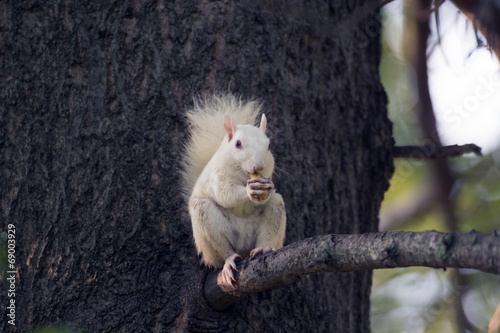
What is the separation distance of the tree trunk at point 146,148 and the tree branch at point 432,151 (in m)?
0.25

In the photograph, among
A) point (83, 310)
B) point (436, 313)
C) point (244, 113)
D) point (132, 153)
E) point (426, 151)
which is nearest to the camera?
point (83, 310)

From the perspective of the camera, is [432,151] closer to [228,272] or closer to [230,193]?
[230,193]

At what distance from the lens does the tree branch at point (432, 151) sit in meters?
2.28

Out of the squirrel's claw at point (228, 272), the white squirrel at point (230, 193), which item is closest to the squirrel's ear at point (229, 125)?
the white squirrel at point (230, 193)

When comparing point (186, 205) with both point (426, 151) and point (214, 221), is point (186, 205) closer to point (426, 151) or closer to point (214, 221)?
point (214, 221)

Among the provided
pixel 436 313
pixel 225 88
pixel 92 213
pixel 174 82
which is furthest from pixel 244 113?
pixel 436 313

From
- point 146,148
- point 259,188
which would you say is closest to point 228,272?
point 259,188

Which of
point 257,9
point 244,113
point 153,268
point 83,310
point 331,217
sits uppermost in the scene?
point 257,9

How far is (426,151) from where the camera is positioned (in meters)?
2.43

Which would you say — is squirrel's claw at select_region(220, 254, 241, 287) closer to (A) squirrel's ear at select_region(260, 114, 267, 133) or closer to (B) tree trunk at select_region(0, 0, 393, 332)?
(B) tree trunk at select_region(0, 0, 393, 332)

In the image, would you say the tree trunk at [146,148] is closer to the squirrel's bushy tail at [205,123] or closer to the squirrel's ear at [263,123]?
the squirrel's bushy tail at [205,123]

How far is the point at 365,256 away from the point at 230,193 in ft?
2.47

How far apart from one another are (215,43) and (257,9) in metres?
0.23

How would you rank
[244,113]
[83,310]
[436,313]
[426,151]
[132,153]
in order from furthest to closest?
[436,313] < [426,151] < [244,113] < [132,153] < [83,310]
